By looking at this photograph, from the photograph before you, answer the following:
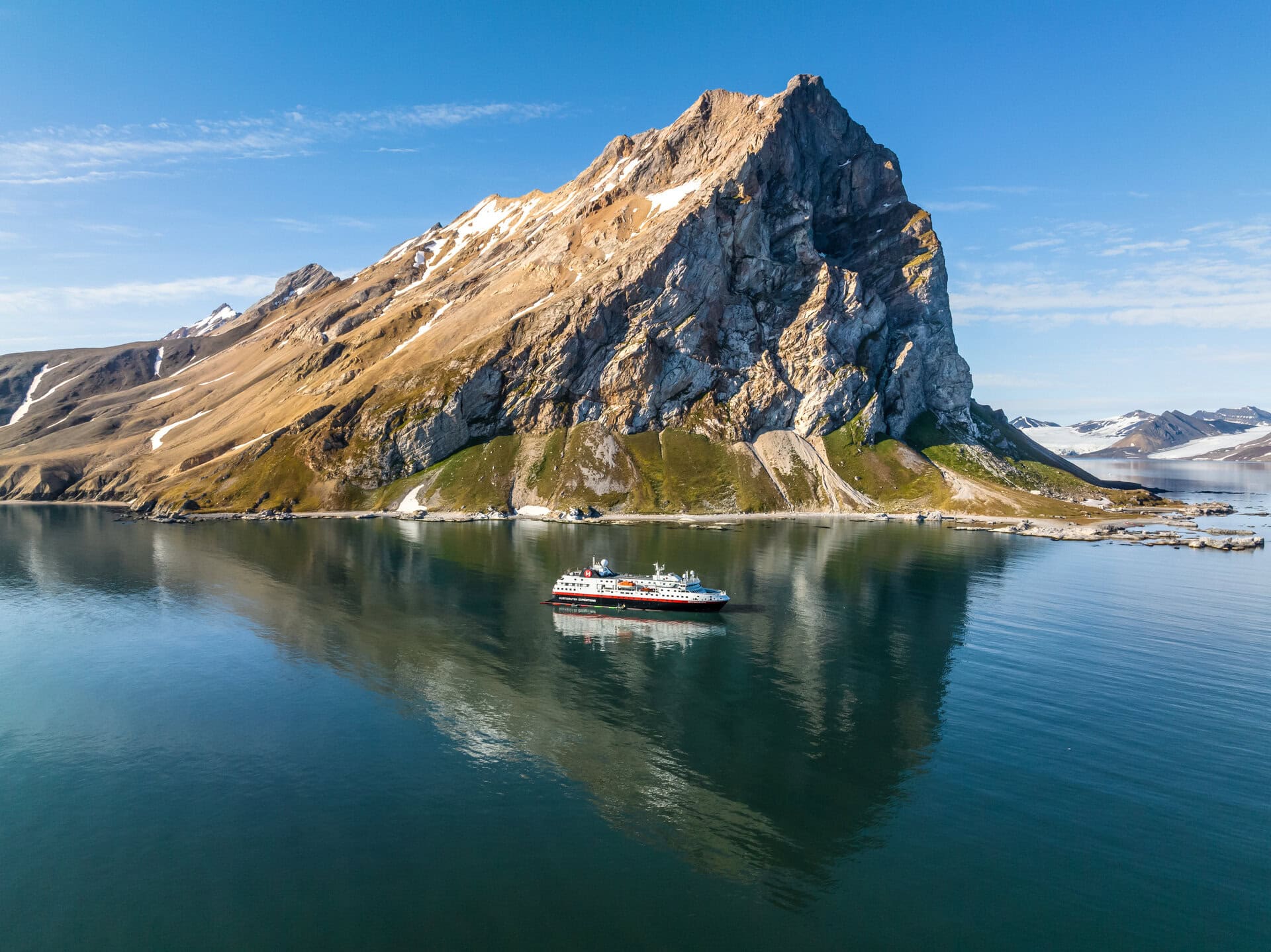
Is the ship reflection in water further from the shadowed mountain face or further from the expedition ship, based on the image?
Result: the expedition ship

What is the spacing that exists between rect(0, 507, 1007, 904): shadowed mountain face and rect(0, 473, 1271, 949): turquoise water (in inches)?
19.0

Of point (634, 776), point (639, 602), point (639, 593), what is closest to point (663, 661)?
point (639, 602)

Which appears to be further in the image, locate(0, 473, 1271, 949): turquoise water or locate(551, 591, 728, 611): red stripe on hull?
locate(551, 591, 728, 611): red stripe on hull

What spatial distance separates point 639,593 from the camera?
4520 inches

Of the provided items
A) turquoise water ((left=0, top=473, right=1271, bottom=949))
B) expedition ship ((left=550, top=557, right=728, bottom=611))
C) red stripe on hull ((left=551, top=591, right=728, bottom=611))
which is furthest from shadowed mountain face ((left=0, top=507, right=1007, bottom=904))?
expedition ship ((left=550, top=557, right=728, bottom=611))

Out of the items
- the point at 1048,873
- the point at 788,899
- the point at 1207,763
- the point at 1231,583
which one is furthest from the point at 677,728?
the point at 1231,583

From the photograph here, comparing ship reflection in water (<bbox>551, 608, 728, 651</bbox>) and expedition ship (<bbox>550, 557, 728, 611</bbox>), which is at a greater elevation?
expedition ship (<bbox>550, 557, 728, 611</bbox>)

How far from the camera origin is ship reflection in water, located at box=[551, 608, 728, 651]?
97.6 m

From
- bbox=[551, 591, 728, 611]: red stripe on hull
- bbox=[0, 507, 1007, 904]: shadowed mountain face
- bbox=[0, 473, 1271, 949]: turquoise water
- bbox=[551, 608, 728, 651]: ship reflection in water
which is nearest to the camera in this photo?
bbox=[0, 473, 1271, 949]: turquoise water

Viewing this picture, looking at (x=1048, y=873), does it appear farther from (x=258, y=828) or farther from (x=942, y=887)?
(x=258, y=828)

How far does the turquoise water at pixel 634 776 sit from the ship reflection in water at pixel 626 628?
72cm

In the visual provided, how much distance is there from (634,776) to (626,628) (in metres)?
48.6

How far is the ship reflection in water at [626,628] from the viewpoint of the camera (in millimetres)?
97625

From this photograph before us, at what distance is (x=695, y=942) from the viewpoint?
38719 mm
